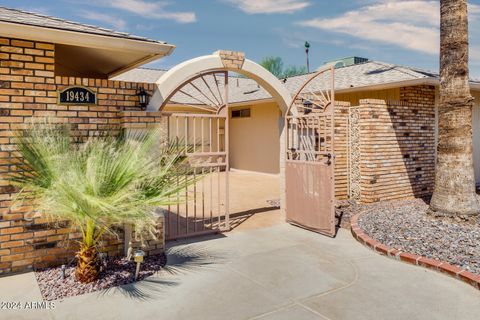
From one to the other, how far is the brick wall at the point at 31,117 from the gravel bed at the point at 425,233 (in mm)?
4310

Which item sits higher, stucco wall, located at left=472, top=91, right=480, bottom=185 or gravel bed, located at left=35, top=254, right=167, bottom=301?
stucco wall, located at left=472, top=91, right=480, bottom=185

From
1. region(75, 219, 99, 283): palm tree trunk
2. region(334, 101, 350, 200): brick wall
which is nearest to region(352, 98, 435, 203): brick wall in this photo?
region(334, 101, 350, 200): brick wall

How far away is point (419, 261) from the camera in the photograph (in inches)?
193

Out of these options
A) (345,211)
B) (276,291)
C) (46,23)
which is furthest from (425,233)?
(46,23)

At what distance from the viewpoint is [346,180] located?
9125 mm

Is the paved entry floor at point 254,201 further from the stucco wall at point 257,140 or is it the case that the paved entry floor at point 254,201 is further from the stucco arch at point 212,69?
the stucco arch at point 212,69

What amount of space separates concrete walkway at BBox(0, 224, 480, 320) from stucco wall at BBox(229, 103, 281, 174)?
10.3m

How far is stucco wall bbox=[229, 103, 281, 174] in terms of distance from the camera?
52.0 feet

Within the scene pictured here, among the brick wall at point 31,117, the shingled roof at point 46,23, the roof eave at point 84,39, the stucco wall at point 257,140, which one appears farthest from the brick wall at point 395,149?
the stucco wall at point 257,140

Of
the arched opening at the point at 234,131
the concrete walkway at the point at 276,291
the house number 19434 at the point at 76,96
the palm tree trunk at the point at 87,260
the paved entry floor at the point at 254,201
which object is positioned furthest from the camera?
the paved entry floor at the point at 254,201

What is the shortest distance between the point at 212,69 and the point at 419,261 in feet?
14.2

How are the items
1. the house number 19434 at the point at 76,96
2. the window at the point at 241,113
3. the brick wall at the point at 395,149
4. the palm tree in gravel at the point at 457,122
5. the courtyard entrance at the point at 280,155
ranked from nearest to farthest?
the house number 19434 at the point at 76,96 < the courtyard entrance at the point at 280,155 < the palm tree in gravel at the point at 457,122 < the brick wall at the point at 395,149 < the window at the point at 241,113

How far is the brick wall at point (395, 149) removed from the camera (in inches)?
335

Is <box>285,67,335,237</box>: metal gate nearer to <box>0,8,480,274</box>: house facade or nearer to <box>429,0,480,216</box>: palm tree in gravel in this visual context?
<box>0,8,480,274</box>: house facade
